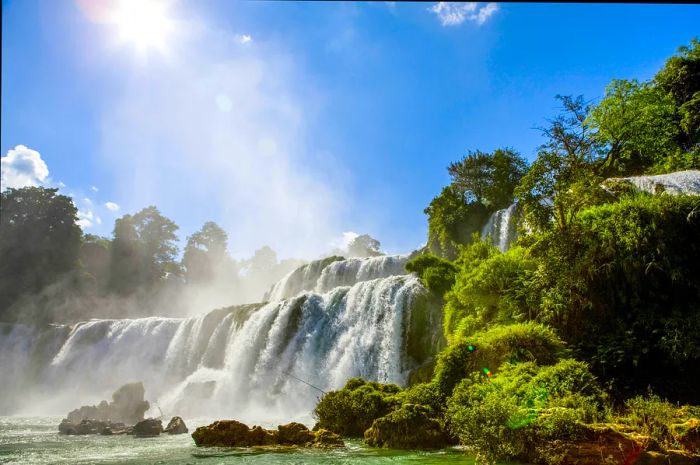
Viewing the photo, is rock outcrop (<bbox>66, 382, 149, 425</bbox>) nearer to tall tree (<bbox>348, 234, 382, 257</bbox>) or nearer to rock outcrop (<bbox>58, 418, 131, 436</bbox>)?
rock outcrop (<bbox>58, 418, 131, 436</bbox>)

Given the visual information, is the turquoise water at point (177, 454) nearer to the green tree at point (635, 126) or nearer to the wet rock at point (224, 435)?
the wet rock at point (224, 435)

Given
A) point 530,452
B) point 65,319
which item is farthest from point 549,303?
point 65,319

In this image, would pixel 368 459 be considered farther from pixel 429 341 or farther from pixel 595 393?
pixel 429 341

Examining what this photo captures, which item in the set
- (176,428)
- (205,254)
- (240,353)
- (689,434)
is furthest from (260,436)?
(205,254)

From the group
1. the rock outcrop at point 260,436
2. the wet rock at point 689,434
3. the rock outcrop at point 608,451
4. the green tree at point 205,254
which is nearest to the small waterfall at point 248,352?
the rock outcrop at point 260,436

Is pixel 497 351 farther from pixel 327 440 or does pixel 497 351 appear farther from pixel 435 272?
pixel 435 272

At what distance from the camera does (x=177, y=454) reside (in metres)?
10.3

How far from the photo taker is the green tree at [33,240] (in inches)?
1973

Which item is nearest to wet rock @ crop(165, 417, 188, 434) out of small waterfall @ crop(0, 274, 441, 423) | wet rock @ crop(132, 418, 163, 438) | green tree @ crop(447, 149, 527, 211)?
wet rock @ crop(132, 418, 163, 438)

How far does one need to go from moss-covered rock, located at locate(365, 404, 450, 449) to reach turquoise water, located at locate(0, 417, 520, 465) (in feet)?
1.51

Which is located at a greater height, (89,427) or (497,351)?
(497,351)

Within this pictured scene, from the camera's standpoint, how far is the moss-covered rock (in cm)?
995

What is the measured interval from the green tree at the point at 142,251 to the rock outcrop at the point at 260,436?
180ft

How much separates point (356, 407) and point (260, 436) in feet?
9.72
